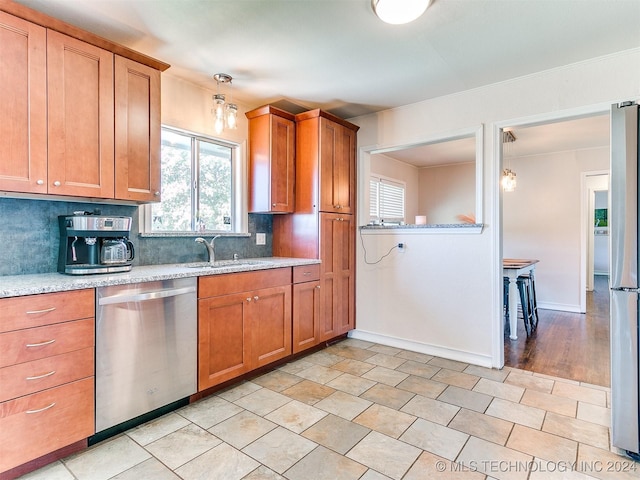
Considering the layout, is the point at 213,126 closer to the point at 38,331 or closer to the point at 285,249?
the point at 285,249

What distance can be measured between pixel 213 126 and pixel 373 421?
2696 mm

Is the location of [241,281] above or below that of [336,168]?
below

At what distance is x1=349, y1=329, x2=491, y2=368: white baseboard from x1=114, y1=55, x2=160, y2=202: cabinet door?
2546mm

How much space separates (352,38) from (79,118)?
5.67ft

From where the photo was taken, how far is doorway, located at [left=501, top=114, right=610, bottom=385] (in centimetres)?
433

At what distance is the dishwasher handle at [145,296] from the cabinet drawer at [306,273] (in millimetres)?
1035

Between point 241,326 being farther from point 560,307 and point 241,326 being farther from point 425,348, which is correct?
point 560,307

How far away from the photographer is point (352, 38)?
2.29 metres

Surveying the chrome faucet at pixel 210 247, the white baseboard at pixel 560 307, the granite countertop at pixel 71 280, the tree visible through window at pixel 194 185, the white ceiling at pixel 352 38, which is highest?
the white ceiling at pixel 352 38

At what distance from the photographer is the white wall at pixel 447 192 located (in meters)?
6.37

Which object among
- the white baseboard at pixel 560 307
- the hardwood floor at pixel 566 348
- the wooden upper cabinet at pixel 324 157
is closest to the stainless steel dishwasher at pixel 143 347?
the wooden upper cabinet at pixel 324 157

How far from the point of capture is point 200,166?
3.16 meters

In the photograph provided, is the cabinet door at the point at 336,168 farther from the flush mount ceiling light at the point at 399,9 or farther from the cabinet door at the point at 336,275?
the flush mount ceiling light at the point at 399,9

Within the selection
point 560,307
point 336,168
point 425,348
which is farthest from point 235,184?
point 560,307
